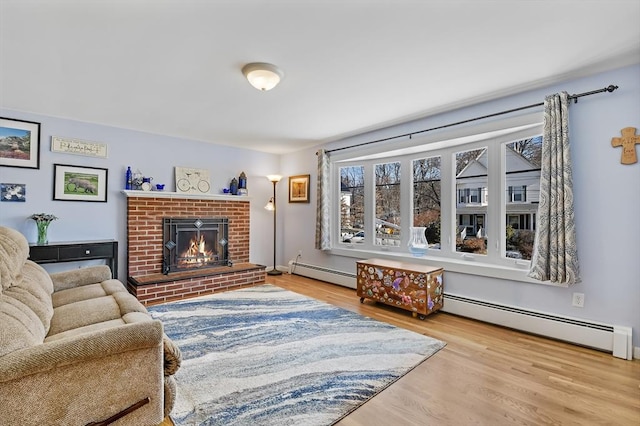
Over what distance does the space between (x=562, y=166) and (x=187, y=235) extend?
15.0 ft

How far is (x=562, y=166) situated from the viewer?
2490 mm

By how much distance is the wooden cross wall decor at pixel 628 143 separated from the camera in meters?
2.29

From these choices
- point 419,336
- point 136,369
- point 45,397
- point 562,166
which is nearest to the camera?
point 45,397

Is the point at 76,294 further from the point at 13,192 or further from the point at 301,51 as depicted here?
the point at 301,51

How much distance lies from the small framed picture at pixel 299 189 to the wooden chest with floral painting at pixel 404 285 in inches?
76.5

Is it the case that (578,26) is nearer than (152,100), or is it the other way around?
(578,26)

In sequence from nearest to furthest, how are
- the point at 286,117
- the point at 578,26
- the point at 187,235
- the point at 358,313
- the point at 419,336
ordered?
the point at 578,26 < the point at 419,336 < the point at 358,313 < the point at 286,117 < the point at 187,235

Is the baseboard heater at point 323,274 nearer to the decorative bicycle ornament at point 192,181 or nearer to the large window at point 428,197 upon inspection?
the large window at point 428,197

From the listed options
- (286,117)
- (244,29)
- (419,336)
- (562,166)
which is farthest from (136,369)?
(562,166)

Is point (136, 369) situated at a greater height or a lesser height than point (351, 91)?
lesser

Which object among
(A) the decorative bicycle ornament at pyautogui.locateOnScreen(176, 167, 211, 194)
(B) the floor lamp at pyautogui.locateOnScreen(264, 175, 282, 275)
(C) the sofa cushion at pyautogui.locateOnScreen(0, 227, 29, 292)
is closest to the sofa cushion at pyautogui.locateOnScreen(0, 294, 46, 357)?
(C) the sofa cushion at pyautogui.locateOnScreen(0, 227, 29, 292)

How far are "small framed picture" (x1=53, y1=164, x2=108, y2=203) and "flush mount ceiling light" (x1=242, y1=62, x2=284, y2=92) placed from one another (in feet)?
9.10

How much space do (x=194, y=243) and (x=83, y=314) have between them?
8.62 ft

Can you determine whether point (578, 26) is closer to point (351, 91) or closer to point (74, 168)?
point (351, 91)
